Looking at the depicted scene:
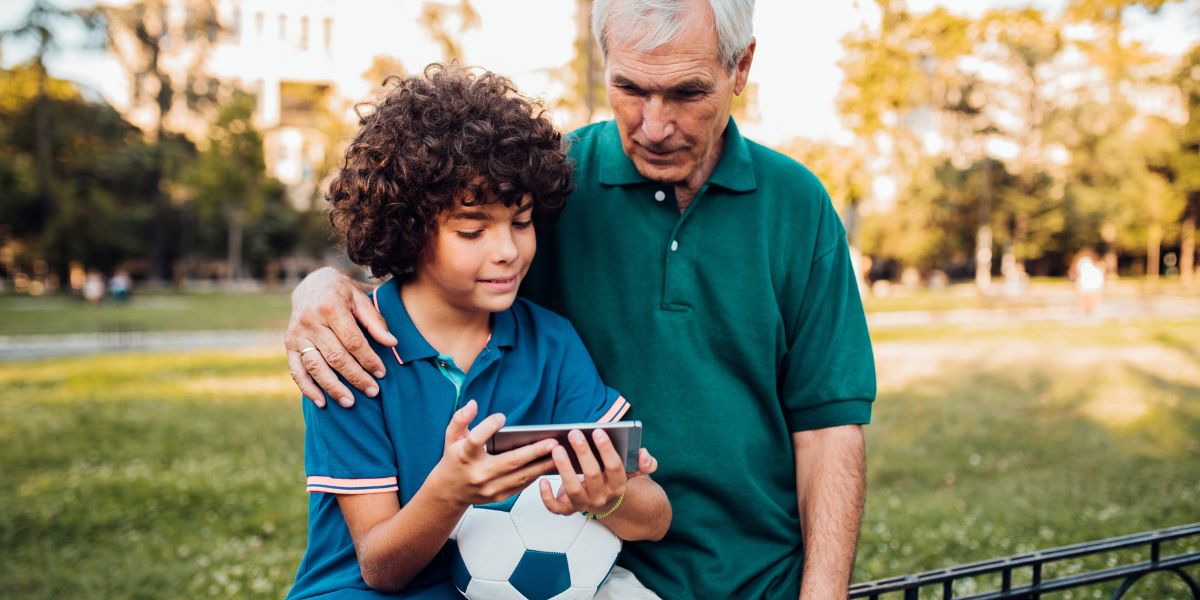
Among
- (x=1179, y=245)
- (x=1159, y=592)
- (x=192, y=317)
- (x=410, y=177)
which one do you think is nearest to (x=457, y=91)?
(x=410, y=177)

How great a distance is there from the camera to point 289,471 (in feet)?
25.5

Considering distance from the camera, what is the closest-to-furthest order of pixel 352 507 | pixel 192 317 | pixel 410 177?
pixel 352 507 < pixel 410 177 < pixel 192 317

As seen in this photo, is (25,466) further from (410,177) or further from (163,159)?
(163,159)

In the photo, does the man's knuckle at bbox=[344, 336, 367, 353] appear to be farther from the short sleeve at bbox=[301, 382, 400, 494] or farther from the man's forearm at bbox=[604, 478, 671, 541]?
the man's forearm at bbox=[604, 478, 671, 541]

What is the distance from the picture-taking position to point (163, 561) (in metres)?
5.52

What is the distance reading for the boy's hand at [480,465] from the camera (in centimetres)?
144

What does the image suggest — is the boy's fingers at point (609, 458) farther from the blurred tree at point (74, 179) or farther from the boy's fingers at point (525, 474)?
the blurred tree at point (74, 179)

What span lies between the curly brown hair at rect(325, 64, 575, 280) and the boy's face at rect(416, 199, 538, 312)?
0.03 metres

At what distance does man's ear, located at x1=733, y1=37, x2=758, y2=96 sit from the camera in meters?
2.27

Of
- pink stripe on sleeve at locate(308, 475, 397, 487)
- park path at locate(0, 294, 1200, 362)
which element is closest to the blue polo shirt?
pink stripe on sleeve at locate(308, 475, 397, 487)

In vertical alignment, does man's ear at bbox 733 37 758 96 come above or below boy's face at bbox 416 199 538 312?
above

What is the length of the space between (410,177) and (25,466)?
7.93m

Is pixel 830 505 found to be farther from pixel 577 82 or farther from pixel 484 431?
pixel 577 82

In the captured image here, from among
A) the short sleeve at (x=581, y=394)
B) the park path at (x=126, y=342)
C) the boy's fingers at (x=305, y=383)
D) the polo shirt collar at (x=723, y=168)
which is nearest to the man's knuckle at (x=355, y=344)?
the boy's fingers at (x=305, y=383)
